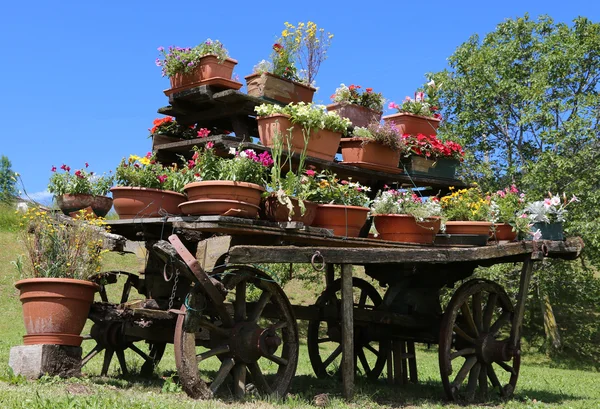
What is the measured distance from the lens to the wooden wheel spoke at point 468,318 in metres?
8.62

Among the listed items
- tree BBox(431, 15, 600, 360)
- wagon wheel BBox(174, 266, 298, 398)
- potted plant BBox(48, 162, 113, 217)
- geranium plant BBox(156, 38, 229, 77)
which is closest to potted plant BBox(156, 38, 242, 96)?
geranium plant BBox(156, 38, 229, 77)

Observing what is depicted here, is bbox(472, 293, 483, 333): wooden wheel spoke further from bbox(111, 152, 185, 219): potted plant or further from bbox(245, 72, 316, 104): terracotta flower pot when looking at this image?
bbox(111, 152, 185, 219): potted plant

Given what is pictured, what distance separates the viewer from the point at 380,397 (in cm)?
802

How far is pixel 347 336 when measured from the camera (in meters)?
7.09

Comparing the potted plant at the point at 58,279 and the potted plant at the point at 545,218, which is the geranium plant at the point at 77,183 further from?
the potted plant at the point at 545,218

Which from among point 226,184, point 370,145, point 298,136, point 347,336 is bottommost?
point 347,336

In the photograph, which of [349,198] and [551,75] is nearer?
[349,198]

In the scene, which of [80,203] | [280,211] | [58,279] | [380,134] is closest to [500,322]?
[380,134]

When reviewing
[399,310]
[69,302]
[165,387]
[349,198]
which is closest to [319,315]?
[399,310]

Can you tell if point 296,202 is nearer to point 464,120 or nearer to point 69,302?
point 69,302

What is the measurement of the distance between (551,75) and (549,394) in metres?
13.8

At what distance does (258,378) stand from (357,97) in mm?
3968

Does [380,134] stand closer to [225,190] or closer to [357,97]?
[357,97]

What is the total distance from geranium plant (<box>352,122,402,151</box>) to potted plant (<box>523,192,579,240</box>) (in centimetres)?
195
